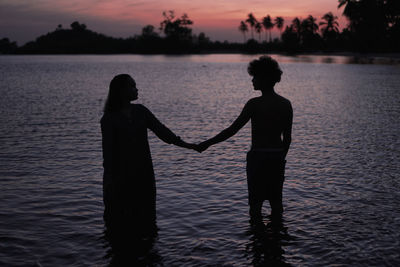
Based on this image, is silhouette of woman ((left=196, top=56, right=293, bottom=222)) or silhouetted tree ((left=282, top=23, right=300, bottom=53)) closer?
silhouette of woman ((left=196, top=56, right=293, bottom=222))

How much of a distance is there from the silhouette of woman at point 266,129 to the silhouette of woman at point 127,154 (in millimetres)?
1087

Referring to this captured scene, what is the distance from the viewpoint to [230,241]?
582 cm

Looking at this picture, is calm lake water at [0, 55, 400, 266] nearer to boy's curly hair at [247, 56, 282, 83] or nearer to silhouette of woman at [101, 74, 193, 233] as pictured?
silhouette of woman at [101, 74, 193, 233]

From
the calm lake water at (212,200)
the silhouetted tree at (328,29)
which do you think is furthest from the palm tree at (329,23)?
the calm lake water at (212,200)

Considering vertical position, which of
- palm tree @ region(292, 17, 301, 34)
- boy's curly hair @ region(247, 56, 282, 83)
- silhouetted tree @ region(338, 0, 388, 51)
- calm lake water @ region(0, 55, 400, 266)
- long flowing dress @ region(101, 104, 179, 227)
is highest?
palm tree @ region(292, 17, 301, 34)

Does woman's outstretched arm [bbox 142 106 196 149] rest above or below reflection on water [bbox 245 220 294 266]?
above

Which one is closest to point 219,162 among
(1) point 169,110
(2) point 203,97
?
(1) point 169,110

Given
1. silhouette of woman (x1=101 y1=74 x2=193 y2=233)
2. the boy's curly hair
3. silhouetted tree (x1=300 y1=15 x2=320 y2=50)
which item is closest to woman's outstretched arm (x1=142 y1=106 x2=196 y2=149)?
silhouette of woman (x1=101 y1=74 x2=193 y2=233)

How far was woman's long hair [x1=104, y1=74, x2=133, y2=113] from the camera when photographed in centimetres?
477

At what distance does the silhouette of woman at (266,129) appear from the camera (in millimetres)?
4742

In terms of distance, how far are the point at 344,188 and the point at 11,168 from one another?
824cm

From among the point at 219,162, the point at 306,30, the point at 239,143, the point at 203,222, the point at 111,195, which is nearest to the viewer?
the point at 111,195

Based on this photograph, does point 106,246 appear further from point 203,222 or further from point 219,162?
point 219,162

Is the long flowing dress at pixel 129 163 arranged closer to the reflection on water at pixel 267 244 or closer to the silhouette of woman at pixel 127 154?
the silhouette of woman at pixel 127 154
